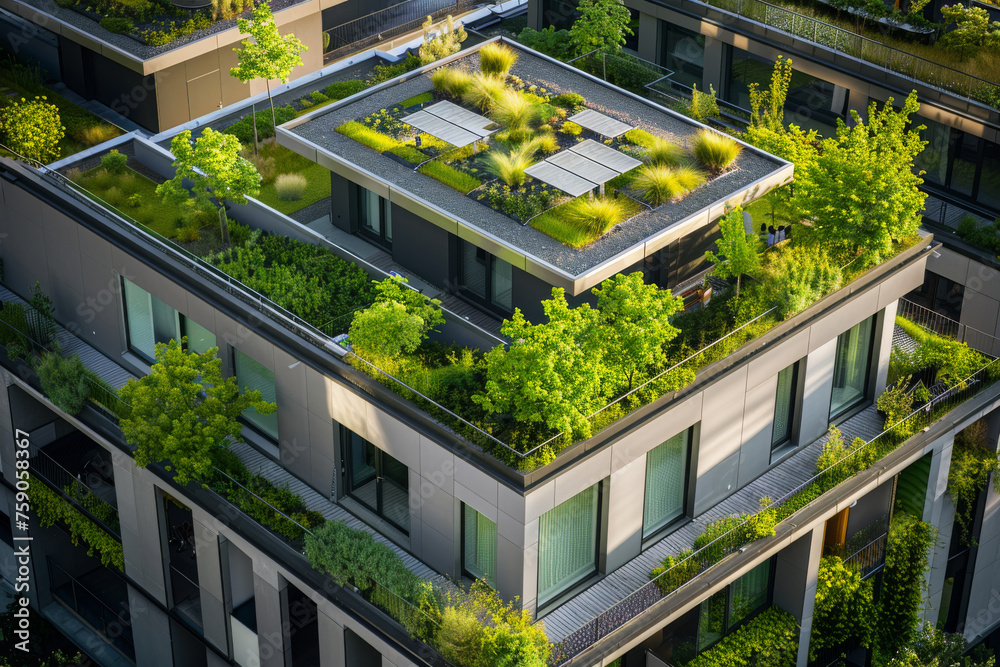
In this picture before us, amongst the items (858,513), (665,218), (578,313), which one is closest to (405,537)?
(578,313)

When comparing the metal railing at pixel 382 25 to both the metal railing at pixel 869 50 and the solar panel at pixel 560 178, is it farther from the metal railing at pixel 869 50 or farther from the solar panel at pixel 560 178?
the solar panel at pixel 560 178

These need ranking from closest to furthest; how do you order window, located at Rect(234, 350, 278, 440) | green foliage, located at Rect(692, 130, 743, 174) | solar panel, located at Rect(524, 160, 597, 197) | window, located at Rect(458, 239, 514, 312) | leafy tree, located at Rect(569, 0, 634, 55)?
solar panel, located at Rect(524, 160, 597, 197) → window, located at Rect(458, 239, 514, 312) → window, located at Rect(234, 350, 278, 440) → green foliage, located at Rect(692, 130, 743, 174) → leafy tree, located at Rect(569, 0, 634, 55)

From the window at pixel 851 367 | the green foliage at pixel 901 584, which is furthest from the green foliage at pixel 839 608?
the window at pixel 851 367

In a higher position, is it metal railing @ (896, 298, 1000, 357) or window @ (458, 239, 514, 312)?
window @ (458, 239, 514, 312)

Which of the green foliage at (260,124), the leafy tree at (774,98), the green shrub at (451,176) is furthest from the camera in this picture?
the green foliage at (260,124)

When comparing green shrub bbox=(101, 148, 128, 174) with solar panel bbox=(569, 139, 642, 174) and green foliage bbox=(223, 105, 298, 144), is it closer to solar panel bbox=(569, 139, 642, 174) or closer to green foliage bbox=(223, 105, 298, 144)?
green foliage bbox=(223, 105, 298, 144)

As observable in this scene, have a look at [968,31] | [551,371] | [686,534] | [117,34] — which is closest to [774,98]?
[968,31]

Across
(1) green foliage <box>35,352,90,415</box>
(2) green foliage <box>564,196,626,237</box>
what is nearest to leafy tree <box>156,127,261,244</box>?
(1) green foliage <box>35,352,90,415</box>
